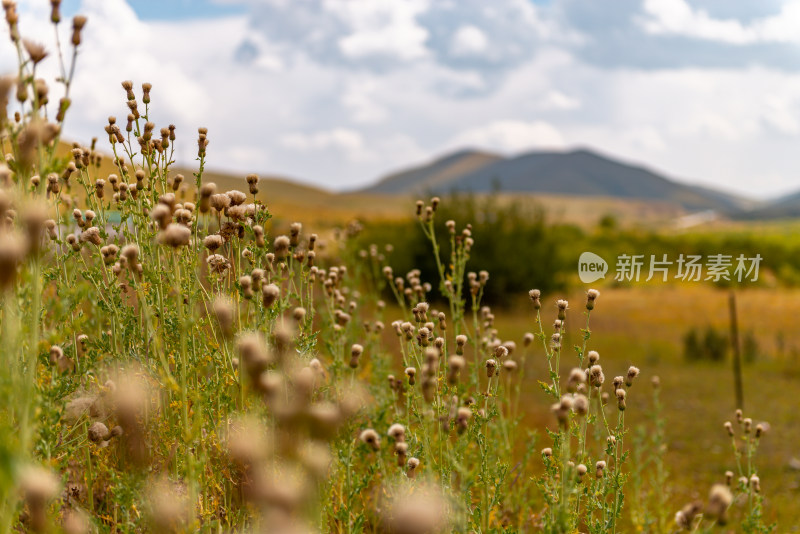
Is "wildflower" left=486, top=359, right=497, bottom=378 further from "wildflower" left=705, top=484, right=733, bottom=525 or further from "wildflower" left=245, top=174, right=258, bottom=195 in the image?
"wildflower" left=245, top=174, right=258, bottom=195

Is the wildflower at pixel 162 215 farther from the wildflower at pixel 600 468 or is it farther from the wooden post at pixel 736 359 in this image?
the wooden post at pixel 736 359

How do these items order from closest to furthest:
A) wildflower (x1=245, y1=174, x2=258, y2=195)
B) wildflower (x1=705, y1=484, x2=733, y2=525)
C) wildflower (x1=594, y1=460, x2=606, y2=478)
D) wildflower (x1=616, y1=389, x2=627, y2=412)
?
wildflower (x1=705, y1=484, x2=733, y2=525), wildflower (x1=616, y1=389, x2=627, y2=412), wildflower (x1=594, y1=460, x2=606, y2=478), wildflower (x1=245, y1=174, x2=258, y2=195)

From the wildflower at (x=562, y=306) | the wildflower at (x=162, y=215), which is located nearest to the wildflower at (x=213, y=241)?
the wildflower at (x=162, y=215)

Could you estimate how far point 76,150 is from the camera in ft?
10.0

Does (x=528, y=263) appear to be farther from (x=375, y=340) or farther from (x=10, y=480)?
(x=10, y=480)

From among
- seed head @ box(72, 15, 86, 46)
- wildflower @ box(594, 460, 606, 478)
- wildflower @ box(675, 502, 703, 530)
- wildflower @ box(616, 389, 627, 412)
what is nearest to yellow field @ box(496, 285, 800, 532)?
wildflower @ box(594, 460, 606, 478)

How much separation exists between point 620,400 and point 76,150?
2768 millimetres

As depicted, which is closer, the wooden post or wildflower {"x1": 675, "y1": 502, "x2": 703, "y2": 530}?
wildflower {"x1": 675, "y1": 502, "x2": 703, "y2": 530}

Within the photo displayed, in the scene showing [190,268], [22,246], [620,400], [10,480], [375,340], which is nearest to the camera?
[10,480]

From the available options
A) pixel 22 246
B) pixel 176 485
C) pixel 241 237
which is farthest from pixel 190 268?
pixel 22 246

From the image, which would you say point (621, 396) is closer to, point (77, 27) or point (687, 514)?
point (687, 514)

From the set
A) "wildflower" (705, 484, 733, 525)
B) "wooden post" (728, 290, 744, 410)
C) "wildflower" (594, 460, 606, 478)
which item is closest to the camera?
"wildflower" (705, 484, 733, 525)

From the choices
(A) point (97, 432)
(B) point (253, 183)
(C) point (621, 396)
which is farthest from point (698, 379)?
(A) point (97, 432)

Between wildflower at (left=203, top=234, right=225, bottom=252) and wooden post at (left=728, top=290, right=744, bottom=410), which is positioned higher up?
wildflower at (left=203, top=234, right=225, bottom=252)
